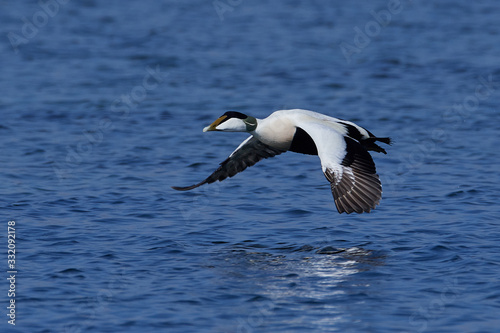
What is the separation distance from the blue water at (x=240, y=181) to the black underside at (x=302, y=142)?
96 cm

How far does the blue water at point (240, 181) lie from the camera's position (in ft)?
27.8

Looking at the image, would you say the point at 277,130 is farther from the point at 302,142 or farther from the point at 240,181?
the point at 240,181

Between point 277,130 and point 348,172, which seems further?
point 277,130

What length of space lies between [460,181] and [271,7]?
17.9m

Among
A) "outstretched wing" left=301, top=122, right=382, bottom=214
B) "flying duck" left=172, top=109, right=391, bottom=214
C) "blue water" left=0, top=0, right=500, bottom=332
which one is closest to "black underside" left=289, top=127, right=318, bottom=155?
"flying duck" left=172, top=109, right=391, bottom=214

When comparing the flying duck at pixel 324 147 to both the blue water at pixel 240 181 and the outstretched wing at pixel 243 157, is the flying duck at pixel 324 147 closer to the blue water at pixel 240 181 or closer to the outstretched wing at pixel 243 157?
the outstretched wing at pixel 243 157

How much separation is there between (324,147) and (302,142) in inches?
37.1

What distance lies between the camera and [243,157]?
38.1 feet

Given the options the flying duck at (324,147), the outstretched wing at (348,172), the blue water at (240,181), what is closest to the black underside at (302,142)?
the flying duck at (324,147)

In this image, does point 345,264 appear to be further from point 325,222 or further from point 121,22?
point 121,22

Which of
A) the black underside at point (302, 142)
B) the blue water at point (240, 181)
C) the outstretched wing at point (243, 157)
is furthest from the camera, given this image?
the outstretched wing at point (243, 157)

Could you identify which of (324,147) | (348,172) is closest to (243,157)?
(324,147)

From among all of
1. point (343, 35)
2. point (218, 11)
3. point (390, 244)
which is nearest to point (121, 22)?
point (218, 11)

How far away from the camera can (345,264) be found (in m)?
9.45
